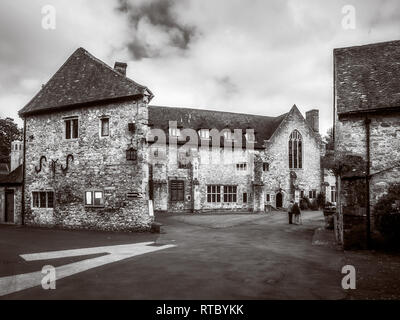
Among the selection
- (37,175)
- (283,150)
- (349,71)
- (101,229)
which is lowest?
(101,229)

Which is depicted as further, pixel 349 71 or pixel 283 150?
pixel 283 150

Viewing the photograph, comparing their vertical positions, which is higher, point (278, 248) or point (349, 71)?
point (349, 71)

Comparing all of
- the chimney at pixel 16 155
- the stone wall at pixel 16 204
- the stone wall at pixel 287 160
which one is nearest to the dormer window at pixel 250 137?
the stone wall at pixel 287 160

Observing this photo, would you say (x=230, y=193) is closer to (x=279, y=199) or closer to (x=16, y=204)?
(x=279, y=199)

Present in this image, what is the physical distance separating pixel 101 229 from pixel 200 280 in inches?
505

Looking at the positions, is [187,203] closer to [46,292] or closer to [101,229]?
[101,229]

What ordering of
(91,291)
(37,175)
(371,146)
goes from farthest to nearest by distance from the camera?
(37,175)
(371,146)
(91,291)

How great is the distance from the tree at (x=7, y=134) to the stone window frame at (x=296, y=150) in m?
37.5

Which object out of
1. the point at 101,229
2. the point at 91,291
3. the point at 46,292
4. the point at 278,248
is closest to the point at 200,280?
the point at 91,291

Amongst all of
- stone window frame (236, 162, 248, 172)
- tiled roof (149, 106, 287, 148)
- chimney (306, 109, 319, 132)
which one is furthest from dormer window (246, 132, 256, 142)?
chimney (306, 109, 319, 132)

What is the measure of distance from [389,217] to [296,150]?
26.1 m

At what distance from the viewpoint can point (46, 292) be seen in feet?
23.6

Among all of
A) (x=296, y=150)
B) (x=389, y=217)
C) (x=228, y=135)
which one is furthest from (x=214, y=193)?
(x=389, y=217)

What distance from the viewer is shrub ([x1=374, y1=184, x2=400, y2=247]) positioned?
11.7 m
